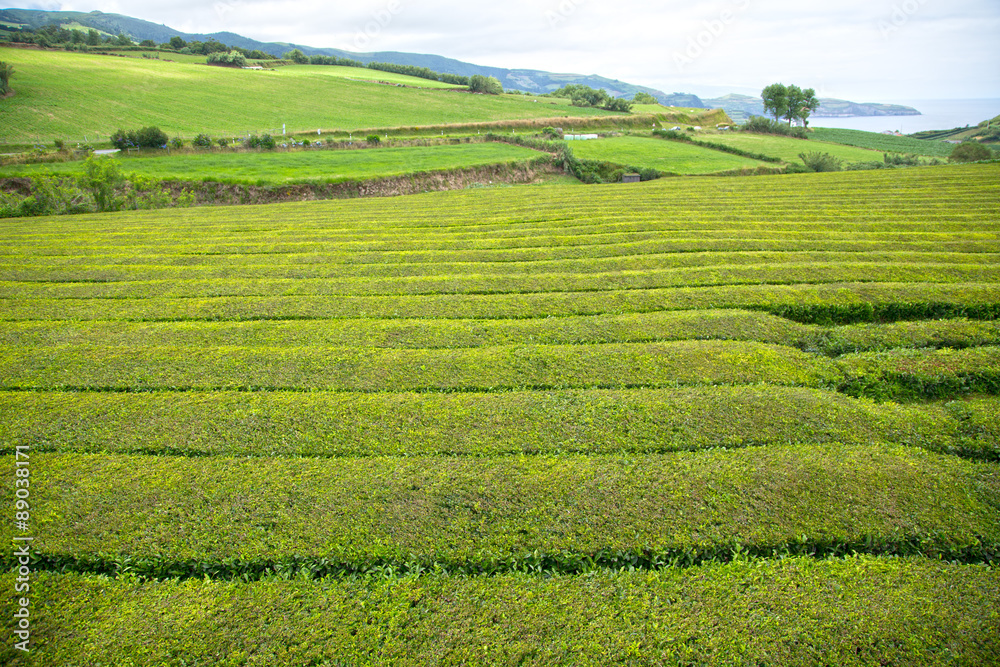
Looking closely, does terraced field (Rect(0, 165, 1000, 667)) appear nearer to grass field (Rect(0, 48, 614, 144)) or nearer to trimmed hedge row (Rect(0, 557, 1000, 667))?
trimmed hedge row (Rect(0, 557, 1000, 667))

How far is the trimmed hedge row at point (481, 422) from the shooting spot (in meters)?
9.26

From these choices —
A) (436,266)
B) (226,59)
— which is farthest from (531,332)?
(226,59)

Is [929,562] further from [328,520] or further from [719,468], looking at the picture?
[328,520]

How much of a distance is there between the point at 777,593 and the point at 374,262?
18.2 meters

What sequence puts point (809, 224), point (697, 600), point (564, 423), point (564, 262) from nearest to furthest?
1. point (697, 600)
2. point (564, 423)
3. point (564, 262)
4. point (809, 224)

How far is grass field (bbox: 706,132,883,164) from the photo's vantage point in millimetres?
64688

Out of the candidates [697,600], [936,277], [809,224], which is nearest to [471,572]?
[697,600]

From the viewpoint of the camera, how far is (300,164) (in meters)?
50.5

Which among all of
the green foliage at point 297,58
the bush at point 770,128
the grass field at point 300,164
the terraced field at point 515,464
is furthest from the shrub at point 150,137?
the bush at point 770,128

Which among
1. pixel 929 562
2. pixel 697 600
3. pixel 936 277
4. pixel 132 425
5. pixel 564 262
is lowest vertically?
pixel 132 425

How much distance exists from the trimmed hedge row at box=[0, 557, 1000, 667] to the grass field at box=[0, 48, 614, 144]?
207 feet

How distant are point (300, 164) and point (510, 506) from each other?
2026 inches

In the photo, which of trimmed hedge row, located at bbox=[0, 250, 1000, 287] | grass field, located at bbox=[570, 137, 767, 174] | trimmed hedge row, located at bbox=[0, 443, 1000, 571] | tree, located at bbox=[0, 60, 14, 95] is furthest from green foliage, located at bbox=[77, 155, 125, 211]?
grass field, located at bbox=[570, 137, 767, 174]

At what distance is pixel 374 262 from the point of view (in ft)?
68.7
